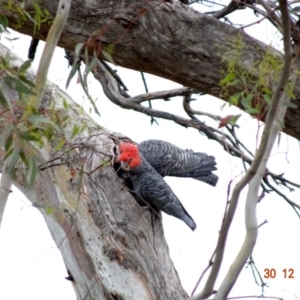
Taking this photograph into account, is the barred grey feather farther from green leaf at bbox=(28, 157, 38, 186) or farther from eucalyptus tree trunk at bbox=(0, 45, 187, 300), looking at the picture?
green leaf at bbox=(28, 157, 38, 186)

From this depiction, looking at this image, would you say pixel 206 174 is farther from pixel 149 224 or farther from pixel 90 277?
pixel 90 277

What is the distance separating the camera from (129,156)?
2.72 meters

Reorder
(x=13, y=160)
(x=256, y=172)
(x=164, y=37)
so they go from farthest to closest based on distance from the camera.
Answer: (x=164, y=37), (x=13, y=160), (x=256, y=172)

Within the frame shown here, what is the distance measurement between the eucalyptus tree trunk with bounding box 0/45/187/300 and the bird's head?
42 mm

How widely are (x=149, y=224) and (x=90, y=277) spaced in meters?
0.25

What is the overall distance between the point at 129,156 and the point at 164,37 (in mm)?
438

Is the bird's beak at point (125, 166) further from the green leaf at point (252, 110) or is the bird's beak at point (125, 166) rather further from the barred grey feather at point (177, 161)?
the green leaf at point (252, 110)

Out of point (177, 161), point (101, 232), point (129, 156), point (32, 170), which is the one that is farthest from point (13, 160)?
point (177, 161)

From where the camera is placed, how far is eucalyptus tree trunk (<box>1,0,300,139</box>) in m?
2.44

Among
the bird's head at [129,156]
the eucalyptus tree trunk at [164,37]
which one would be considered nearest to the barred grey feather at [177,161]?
the bird's head at [129,156]

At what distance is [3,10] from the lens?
2.28 metres

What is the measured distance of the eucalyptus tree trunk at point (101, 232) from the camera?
252cm

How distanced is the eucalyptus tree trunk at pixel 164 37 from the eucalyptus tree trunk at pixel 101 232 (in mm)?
241

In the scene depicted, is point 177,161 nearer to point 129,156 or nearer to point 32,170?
point 129,156
